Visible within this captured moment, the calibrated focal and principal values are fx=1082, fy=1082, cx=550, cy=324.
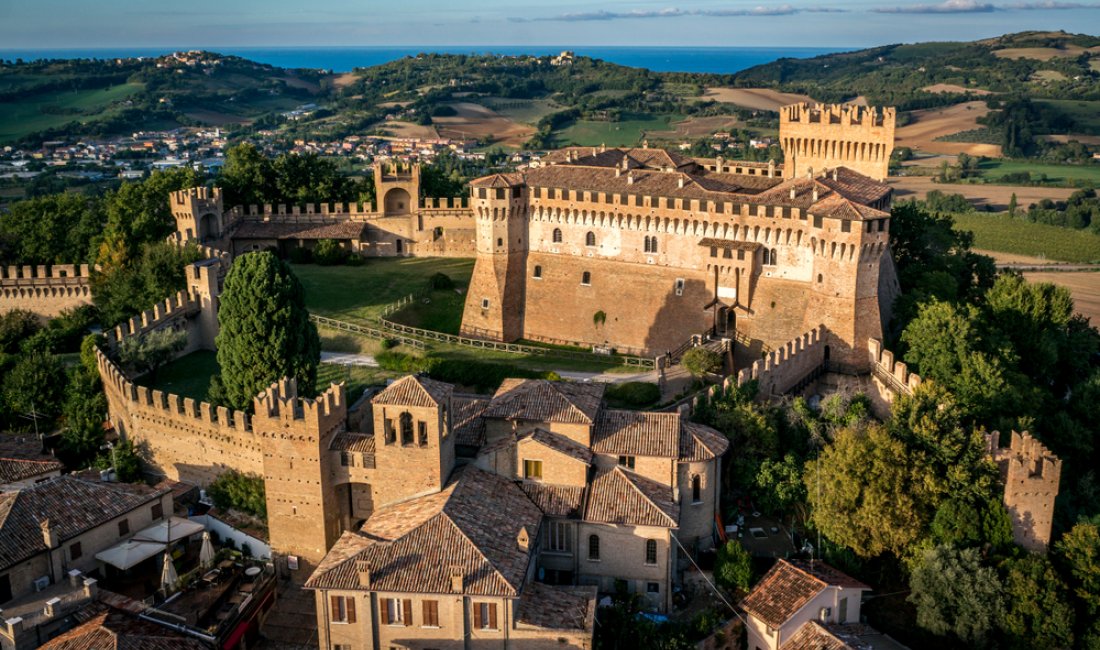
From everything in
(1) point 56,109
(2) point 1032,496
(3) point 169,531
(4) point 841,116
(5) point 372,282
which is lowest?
(3) point 169,531

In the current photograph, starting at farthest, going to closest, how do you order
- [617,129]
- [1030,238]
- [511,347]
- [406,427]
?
[617,129] → [1030,238] → [511,347] → [406,427]

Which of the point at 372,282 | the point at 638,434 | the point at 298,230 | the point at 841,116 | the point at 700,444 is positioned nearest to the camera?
the point at 700,444

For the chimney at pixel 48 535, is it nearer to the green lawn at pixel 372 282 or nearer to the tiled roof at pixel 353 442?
the tiled roof at pixel 353 442

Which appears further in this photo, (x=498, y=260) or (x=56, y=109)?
(x=56, y=109)

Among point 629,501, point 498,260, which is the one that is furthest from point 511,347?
point 629,501

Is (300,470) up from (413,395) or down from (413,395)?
down

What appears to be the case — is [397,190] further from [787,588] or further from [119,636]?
[787,588]

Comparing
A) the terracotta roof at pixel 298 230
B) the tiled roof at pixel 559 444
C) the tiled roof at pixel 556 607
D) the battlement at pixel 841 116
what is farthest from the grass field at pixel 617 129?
the tiled roof at pixel 556 607
